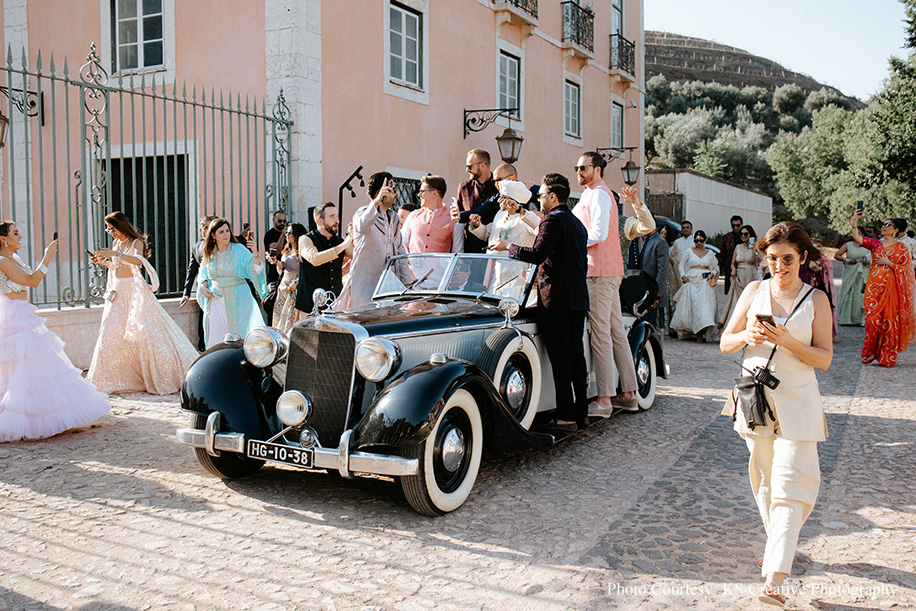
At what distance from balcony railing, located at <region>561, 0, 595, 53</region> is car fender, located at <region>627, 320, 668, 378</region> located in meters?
13.1

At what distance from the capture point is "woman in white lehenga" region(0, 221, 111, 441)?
564 cm

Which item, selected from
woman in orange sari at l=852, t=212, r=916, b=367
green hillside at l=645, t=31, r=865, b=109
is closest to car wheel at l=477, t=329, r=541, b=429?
woman in orange sari at l=852, t=212, r=916, b=367

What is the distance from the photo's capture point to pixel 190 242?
11273 millimetres

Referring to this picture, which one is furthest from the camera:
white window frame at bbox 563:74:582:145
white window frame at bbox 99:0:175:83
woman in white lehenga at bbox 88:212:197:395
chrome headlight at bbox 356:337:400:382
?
white window frame at bbox 563:74:582:145

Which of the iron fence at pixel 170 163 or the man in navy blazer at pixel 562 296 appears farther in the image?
the iron fence at pixel 170 163

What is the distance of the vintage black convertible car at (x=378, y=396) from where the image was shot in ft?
13.3

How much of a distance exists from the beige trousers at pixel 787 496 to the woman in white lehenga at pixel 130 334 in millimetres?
5942

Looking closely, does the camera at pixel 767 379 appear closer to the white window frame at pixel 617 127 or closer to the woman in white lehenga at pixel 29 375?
the woman in white lehenga at pixel 29 375

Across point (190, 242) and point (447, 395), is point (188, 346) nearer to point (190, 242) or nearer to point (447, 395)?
point (190, 242)

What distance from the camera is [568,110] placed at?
19484 millimetres

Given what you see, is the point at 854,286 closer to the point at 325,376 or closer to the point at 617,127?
the point at 617,127

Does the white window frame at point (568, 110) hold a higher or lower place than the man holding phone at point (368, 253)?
higher

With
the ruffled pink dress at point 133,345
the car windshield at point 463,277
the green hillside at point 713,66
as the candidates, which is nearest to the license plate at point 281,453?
the car windshield at point 463,277

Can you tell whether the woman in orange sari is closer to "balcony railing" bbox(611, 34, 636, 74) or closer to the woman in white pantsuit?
the woman in white pantsuit
